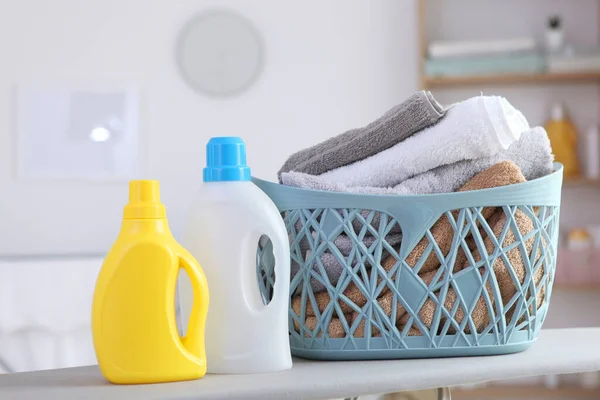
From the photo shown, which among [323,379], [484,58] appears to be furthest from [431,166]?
[484,58]

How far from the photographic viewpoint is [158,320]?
552 millimetres

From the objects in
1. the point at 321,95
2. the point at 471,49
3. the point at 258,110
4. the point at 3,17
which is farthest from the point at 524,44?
the point at 3,17

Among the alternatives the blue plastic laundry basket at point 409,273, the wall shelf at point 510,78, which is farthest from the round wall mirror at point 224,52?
the blue plastic laundry basket at point 409,273

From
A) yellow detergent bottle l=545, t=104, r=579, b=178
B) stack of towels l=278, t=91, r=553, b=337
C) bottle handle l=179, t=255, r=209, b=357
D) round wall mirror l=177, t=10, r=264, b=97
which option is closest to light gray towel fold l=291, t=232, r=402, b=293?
stack of towels l=278, t=91, r=553, b=337

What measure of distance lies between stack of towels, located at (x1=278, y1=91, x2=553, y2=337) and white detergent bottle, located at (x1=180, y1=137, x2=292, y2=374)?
0.18ft

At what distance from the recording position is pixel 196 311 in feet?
1.86

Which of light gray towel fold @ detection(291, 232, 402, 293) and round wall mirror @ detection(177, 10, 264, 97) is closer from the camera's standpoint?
light gray towel fold @ detection(291, 232, 402, 293)

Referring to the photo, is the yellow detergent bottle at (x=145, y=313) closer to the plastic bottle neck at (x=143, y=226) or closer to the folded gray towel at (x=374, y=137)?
the plastic bottle neck at (x=143, y=226)

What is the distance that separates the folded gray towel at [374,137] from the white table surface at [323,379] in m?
0.19

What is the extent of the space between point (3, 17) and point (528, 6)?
2080mm

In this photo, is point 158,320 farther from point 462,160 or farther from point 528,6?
point 528,6

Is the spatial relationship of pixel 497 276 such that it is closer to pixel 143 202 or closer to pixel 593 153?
pixel 143 202

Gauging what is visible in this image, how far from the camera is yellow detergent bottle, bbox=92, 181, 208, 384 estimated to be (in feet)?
1.80

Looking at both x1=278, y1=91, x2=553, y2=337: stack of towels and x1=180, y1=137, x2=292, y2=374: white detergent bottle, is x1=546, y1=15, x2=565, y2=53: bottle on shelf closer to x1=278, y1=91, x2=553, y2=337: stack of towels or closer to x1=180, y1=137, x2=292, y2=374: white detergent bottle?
x1=278, y1=91, x2=553, y2=337: stack of towels
